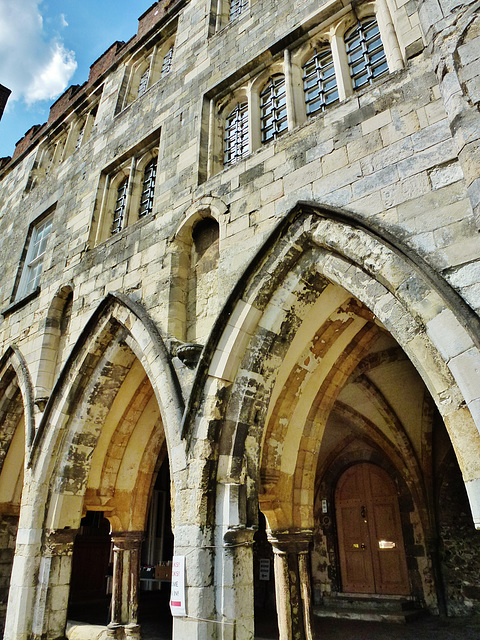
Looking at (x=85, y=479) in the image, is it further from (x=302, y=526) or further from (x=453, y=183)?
(x=453, y=183)

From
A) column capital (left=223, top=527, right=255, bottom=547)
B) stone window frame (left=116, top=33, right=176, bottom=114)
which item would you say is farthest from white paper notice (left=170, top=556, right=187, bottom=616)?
stone window frame (left=116, top=33, right=176, bottom=114)

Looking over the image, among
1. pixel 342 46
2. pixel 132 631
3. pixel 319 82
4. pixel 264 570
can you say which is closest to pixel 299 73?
pixel 319 82

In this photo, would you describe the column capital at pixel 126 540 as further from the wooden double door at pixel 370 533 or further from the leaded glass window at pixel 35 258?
the wooden double door at pixel 370 533

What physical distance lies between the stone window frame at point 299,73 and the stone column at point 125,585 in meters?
4.41

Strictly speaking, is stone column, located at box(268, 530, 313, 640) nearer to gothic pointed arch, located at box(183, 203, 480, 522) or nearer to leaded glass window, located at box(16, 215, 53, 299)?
gothic pointed arch, located at box(183, 203, 480, 522)

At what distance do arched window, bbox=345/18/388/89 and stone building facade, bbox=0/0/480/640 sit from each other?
0.03 m

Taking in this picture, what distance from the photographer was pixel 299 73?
196 inches

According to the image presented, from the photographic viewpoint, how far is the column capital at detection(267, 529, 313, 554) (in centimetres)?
429

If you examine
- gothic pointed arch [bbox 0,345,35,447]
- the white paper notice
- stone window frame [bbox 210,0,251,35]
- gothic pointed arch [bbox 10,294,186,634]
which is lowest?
the white paper notice

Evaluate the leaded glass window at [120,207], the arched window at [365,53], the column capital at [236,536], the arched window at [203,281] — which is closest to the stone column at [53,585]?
the column capital at [236,536]

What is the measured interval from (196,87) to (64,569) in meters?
5.93

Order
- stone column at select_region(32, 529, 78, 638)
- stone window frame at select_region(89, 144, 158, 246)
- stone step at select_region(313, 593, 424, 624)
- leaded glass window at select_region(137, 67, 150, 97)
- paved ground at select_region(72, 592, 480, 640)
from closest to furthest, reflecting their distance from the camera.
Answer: stone column at select_region(32, 529, 78, 638) → paved ground at select_region(72, 592, 480, 640) → stone window frame at select_region(89, 144, 158, 246) → stone step at select_region(313, 593, 424, 624) → leaded glass window at select_region(137, 67, 150, 97)

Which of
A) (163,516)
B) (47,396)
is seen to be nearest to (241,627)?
(47,396)

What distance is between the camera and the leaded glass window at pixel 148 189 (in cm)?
604
